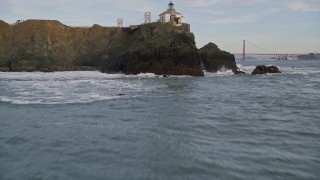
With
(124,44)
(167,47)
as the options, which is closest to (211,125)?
(167,47)

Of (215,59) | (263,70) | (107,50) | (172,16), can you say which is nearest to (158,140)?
(215,59)

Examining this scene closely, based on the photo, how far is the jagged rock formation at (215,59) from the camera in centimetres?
5591

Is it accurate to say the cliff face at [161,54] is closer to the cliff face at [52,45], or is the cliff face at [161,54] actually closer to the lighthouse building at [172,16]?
the lighthouse building at [172,16]

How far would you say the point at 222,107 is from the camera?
19.9 metres

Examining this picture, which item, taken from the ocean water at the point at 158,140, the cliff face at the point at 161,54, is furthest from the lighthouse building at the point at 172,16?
the ocean water at the point at 158,140

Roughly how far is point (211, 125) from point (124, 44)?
49.9m

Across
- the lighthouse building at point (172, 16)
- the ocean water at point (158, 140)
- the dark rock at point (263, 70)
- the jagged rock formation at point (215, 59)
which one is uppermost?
the lighthouse building at point (172, 16)

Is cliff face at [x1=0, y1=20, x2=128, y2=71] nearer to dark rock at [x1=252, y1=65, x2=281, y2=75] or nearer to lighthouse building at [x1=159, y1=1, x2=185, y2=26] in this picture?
lighthouse building at [x1=159, y1=1, x2=185, y2=26]

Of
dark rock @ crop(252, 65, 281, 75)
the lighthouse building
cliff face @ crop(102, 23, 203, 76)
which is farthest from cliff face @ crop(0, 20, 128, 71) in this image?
dark rock @ crop(252, 65, 281, 75)

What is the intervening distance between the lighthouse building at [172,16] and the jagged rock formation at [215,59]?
6.87 m

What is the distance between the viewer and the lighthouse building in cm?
6075

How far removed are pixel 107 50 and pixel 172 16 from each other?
511 inches

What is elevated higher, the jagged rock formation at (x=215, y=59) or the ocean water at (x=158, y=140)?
the jagged rock formation at (x=215, y=59)

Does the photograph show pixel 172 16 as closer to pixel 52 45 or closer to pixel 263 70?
pixel 263 70
